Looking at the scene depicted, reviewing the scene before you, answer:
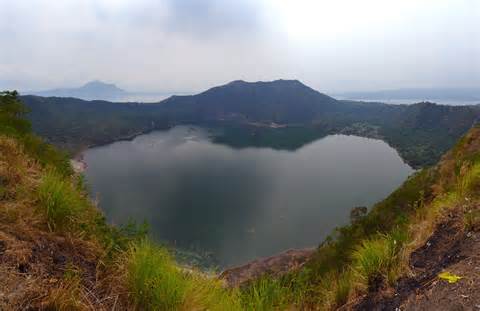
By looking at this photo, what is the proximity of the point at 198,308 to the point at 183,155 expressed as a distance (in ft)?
337

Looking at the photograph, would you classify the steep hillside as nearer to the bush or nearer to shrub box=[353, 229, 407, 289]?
shrub box=[353, 229, 407, 289]

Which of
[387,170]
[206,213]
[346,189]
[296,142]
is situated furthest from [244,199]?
[296,142]

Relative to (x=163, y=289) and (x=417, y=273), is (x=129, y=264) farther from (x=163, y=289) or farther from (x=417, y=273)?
(x=417, y=273)

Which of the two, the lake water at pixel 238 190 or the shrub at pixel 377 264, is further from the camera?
the lake water at pixel 238 190

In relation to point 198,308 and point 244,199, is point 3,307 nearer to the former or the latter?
point 198,308

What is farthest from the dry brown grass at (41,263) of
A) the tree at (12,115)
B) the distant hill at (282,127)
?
the distant hill at (282,127)

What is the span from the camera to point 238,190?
64.2m

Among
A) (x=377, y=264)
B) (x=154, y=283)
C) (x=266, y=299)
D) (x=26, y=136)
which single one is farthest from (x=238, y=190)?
(x=154, y=283)

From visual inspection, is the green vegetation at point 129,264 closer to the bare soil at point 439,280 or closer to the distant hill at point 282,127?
the bare soil at point 439,280

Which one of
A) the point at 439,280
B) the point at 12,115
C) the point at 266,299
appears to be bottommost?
the point at 266,299

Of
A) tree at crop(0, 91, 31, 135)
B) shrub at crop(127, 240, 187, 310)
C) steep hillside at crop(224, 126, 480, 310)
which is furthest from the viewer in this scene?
tree at crop(0, 91, 31, 135)

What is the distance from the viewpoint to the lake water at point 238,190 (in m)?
43.0

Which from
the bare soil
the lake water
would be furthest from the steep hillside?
the lake water

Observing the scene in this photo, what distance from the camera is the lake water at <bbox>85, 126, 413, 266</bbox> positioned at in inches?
1694
